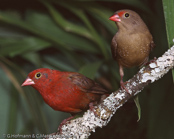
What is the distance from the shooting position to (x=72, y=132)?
0.97 meters

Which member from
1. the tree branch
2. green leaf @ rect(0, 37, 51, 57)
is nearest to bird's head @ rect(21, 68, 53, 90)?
the tree branch

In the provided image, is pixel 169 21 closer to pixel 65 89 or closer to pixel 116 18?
pixel 116 18

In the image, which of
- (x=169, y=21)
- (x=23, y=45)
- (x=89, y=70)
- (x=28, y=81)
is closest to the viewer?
(x=169, y=21)

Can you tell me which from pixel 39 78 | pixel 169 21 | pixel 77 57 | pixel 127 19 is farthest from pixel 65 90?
pixel 77 57

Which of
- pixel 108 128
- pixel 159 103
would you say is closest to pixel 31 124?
pixel 108 128

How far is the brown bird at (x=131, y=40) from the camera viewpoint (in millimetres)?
984

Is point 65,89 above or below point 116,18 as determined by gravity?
below

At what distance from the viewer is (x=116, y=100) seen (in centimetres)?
94

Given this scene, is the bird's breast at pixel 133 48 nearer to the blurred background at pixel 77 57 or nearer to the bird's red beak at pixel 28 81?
the blurred background at pixel 77 57

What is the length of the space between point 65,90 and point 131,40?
32 centimetres

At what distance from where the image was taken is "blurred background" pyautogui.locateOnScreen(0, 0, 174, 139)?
1.52m

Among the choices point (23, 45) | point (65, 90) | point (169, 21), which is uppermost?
point (169, 21)

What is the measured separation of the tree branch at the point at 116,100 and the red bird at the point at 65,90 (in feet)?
0.39

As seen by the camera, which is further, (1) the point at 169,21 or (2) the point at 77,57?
(2) the point at 77,57
